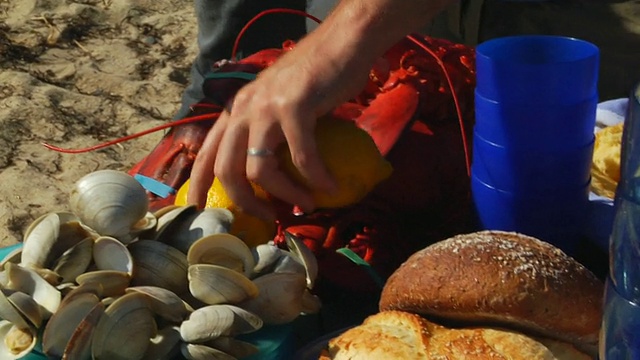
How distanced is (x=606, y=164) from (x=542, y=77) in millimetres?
431

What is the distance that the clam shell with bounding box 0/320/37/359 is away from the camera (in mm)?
1092

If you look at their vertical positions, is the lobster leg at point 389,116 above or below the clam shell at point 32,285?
above

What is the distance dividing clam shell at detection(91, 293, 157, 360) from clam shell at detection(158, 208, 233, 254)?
17cm

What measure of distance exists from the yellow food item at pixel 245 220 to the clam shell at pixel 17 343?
0.38 m

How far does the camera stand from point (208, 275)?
1.16 meters

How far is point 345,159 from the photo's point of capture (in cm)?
138

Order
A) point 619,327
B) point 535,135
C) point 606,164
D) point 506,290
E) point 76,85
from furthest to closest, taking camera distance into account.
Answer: point 76,85, point 606,164, point 535,135, point 506,290, point 619,327

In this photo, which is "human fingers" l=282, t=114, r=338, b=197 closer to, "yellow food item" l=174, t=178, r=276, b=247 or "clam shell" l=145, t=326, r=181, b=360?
"yellow food item" l=174, t=178, r=276, b=247

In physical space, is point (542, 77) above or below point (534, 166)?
above

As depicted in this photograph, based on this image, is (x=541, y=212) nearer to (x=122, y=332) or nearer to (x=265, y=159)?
(x=265, y=159)

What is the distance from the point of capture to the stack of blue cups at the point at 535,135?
1.32 m

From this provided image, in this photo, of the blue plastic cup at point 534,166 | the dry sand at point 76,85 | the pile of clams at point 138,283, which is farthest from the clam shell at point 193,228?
the dry sand at point 76,85

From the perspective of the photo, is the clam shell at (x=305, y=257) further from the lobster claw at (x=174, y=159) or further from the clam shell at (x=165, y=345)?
the lobster claw at (x=174, y=159)

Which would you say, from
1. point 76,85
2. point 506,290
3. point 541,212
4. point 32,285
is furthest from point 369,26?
point 76,85
